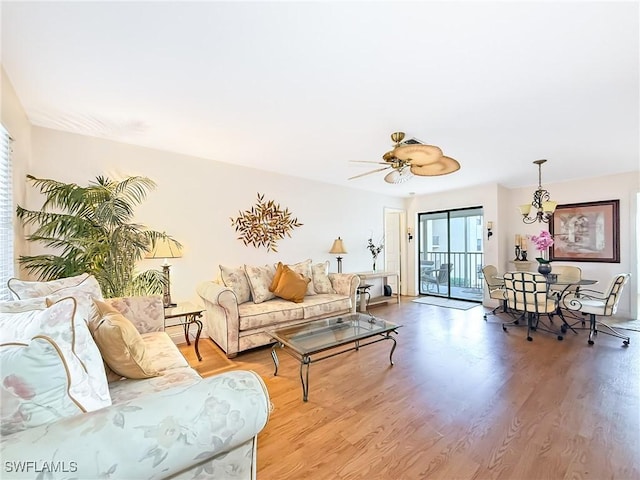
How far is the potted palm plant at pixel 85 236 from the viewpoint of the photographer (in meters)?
2.61

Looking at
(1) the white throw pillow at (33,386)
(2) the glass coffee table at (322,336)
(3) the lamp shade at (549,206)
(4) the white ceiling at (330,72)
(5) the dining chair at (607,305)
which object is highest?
(4) the white ceiling at (330,72)

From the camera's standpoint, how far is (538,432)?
1.80 metres

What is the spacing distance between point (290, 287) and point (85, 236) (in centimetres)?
221

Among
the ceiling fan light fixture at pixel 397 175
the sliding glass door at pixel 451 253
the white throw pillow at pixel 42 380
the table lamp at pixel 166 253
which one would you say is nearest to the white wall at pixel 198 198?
the table lamp at pixel 166 253

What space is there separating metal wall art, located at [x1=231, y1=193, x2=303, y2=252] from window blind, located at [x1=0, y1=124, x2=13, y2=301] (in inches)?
85.3

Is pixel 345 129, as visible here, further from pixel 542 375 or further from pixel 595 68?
pixel 542 375

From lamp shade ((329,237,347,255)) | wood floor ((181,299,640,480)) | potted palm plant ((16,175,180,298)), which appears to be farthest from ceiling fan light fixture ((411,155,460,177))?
potted palm plant ((16,175,180,298))

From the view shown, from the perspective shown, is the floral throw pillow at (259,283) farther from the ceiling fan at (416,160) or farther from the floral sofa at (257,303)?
the ceiling fan at (416,160)

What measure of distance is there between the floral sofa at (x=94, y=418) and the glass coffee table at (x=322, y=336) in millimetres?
1261

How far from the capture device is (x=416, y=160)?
2301 millimetres

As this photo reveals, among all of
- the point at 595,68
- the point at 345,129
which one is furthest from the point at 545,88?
the point at 345,129

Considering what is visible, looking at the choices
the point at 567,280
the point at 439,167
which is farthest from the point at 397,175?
the point at 567,280

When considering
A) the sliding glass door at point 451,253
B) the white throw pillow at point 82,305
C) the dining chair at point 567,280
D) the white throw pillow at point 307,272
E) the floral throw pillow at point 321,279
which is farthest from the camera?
the sliding glass door at point 451,253

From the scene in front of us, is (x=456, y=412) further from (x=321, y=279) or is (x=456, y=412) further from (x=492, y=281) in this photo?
(x=492, y=281)
